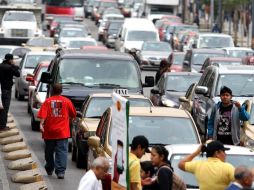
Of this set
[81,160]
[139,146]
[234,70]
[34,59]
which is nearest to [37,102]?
[234,70]

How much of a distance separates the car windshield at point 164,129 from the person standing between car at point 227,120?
112 cm

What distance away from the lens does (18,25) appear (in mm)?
60719

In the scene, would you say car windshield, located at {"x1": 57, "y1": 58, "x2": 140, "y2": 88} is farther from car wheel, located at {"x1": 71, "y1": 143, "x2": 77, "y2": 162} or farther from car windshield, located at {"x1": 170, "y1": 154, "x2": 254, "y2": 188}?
car windshield, located at {"x1": 170, "y1": 154, "x2": 254, "y2": 188}

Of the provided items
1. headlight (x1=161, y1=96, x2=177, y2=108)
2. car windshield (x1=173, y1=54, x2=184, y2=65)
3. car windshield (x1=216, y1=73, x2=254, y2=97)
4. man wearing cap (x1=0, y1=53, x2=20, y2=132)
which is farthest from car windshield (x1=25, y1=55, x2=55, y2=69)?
car windshield (x1=216, y1=73, x2=254, y2=97)

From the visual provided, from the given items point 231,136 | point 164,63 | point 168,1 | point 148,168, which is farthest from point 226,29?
point 148,168

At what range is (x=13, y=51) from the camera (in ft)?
153

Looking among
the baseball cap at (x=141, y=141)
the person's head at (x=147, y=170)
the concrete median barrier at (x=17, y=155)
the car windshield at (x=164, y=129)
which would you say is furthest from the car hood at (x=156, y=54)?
the baseball cap at (x=141, y=141)

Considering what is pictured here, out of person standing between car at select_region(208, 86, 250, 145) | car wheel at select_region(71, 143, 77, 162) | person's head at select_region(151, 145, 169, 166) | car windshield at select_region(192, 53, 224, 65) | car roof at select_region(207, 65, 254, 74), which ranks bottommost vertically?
car windshield at select_region(192, 53, 224, 65)

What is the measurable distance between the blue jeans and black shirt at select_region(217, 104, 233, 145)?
241cm

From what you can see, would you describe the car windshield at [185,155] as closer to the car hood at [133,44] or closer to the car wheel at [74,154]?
the car wheel at [74,154]

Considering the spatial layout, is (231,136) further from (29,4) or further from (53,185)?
(29,4)

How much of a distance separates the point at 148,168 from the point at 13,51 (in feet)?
110

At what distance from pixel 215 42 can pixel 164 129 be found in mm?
36087

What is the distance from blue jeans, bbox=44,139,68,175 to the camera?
19812mm
